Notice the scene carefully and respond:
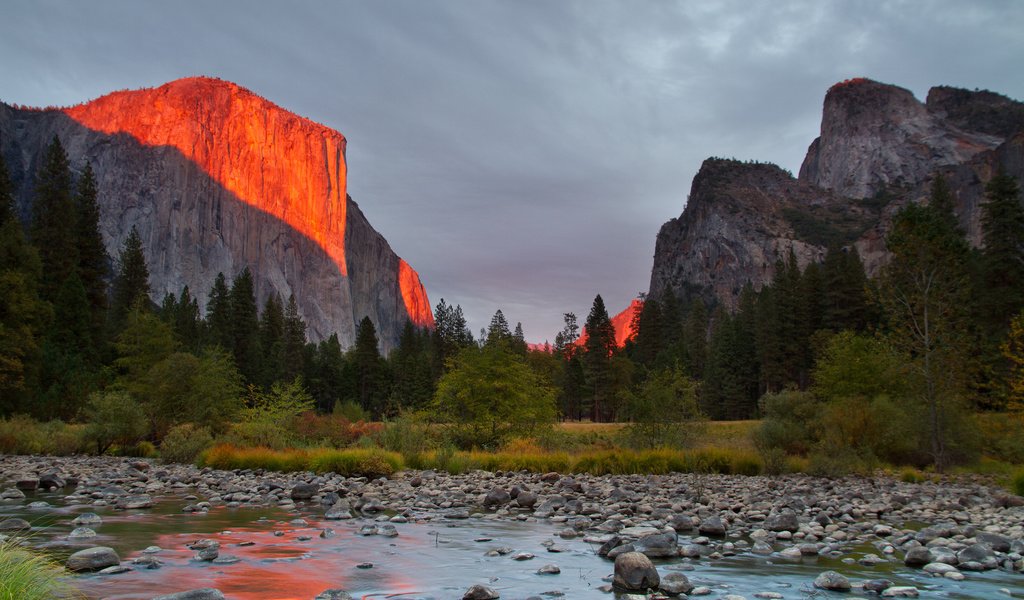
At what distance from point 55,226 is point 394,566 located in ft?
187

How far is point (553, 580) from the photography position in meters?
6.54

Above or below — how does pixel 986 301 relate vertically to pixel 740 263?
below

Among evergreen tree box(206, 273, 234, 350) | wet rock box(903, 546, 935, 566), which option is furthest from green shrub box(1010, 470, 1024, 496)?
evergreen tree box(206, 273, 234, 350)

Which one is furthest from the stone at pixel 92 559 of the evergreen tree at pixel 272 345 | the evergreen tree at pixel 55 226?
the evergreen tree at pixel 272 345

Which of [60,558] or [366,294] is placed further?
[366,294]

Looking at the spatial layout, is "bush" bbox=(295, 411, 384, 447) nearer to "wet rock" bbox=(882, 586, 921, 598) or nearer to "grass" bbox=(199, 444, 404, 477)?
"grass" bbox=(199, 444, 404, 477)

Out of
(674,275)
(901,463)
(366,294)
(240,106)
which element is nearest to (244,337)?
(901,463)

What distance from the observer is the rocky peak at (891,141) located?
17745cm

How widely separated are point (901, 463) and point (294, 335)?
68.6m

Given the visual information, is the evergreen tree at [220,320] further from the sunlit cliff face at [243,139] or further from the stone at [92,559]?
the sunlit cliff face at [243,139]

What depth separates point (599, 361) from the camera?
234 ft

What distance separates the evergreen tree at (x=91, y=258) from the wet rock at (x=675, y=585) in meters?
53.2

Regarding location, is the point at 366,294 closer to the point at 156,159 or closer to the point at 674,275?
the point at 156,159

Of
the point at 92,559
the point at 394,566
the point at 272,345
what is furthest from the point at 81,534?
the point at 272,345
